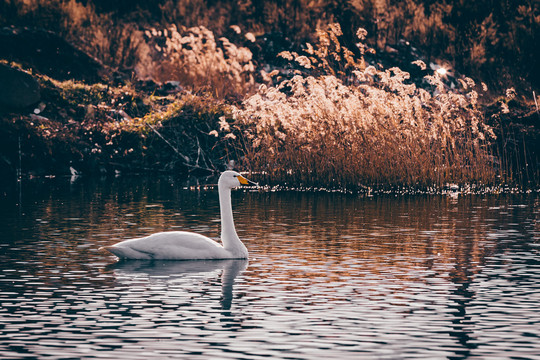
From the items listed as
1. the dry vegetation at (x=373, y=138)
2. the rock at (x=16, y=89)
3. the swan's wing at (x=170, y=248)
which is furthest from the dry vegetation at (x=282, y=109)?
the swan's wing at (x=170, y=248)

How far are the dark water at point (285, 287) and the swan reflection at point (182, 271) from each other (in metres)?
0.03

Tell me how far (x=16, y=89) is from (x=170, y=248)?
2019 centimetres

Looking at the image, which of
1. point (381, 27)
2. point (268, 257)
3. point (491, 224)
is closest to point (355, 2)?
point (381, 27)

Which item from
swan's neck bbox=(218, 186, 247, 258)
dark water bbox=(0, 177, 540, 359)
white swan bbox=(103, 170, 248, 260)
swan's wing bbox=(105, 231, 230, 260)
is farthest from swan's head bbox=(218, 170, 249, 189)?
swan's wing bbox=(105, 231, 230, 260)

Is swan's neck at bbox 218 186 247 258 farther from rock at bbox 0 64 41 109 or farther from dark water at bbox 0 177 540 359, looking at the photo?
rock at bbox 0 64 41 109

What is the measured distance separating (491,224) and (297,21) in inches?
1043

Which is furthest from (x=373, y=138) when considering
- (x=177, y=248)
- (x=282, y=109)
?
(x=177, y=248)

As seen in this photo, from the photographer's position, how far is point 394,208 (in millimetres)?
19609

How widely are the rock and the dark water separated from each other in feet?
42.2

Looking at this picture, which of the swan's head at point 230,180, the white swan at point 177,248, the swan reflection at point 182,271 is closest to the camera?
the swan reflection at point 182,271

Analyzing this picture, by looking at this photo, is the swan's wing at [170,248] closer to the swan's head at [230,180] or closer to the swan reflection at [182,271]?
the swan reflection at [182,271]

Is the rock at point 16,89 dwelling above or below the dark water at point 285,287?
above

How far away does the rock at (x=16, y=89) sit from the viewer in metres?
31.5

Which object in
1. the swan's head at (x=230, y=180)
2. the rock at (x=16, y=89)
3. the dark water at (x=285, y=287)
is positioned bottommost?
the dark water at (x=285, y=287)
